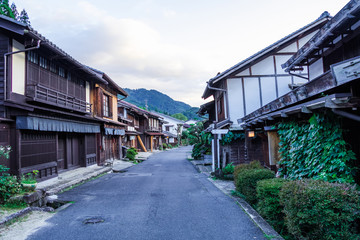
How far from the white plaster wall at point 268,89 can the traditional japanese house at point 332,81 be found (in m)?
4.85

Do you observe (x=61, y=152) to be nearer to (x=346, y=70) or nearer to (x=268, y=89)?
(x=268, y=89)

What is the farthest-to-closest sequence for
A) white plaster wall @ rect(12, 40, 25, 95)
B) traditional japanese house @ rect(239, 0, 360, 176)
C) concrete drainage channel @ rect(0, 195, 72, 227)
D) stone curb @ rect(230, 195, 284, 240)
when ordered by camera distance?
white plaster wall @ rect(12, 40, 25, 95) < concrete drainage channel @ rect(0, 195, 72, 227) < stone curb @ rect(230, 195, 284, 240) < traditional japanese house @ rect(239, 0, 360, 176)

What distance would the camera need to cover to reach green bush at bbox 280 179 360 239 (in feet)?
12.4

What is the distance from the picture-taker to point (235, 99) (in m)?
15.2

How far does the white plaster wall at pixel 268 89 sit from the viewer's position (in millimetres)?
14961

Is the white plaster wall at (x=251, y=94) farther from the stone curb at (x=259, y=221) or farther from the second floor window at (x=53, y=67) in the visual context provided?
the second floor window at (x=53, y=67)

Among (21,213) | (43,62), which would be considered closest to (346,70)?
(21,213)

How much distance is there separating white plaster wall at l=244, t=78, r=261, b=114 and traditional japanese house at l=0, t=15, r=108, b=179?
31.9ft

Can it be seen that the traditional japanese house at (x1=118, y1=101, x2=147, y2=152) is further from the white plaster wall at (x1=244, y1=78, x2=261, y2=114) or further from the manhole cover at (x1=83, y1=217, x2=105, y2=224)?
the manhole cover at (x1=83, y1=217, x2=105, y2=224)

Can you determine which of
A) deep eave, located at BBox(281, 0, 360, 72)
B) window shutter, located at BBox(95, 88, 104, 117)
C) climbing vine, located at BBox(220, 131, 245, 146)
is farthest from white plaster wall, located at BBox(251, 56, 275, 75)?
window shutter, located at BBox(95, 88, 104, 117)

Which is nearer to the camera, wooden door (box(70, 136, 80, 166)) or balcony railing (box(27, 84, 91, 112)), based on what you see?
balcony railing (box(27, 84, 91, 112))

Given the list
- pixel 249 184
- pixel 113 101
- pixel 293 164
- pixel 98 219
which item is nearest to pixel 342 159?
pixel 293 164

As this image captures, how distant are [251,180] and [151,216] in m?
3.14

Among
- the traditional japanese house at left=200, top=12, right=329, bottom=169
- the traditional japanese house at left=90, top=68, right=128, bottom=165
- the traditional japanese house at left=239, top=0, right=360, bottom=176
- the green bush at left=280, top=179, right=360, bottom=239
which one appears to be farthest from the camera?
the traditional japanese house at left=90, top=68, right=128, bottom=165
